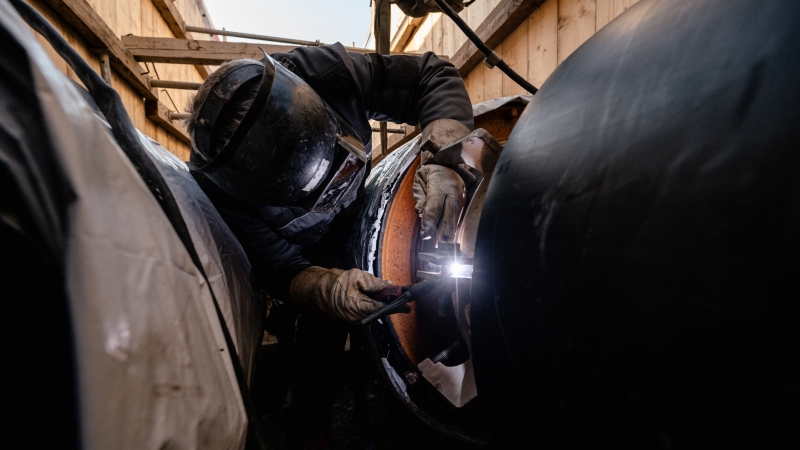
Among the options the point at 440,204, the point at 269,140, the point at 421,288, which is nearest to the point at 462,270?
the point at 421,288

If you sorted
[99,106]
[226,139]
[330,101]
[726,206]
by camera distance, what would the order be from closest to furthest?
1. [726,206]
2. [99,106]
3. [226,139]
4. [330,101]

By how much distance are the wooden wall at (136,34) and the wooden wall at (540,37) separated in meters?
2.35

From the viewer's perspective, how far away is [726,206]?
29 centimetres

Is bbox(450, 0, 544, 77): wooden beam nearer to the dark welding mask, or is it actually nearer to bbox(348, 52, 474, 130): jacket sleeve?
bbox(348, 52, 474, 130): jacket sleeve

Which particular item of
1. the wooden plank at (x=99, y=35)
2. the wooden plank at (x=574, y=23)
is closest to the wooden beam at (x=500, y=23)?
the wooden plank at (x=574, y=23)

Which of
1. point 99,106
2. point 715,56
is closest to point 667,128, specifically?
point 715,56

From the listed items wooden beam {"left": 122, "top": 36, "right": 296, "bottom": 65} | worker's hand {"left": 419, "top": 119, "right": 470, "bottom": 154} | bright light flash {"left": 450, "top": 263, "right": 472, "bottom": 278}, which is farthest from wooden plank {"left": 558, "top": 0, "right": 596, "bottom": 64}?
wooden beam {"left": 122, "top": 36, "right": 296, "bottom": 65}

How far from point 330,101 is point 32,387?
44.0 inches

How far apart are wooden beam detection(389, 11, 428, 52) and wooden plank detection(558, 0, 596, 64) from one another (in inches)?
85.9

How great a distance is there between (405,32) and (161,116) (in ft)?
8.76

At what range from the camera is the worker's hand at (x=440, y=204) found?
1.03 metres

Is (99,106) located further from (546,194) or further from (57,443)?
(546,194)

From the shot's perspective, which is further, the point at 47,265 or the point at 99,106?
the point at 99,106

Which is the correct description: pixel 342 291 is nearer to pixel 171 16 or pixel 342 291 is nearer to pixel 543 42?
pixel 543 42
